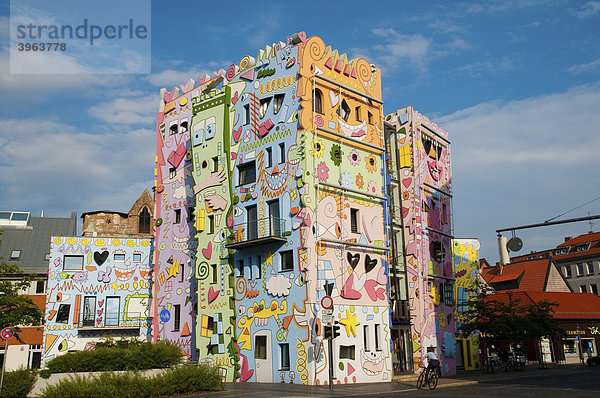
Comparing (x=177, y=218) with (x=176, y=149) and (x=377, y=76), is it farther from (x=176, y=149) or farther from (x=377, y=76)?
(x=377, y=76)

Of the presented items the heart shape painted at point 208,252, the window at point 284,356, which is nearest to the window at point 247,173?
the heart shape painted at point 208,252

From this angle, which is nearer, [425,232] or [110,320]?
[425,232]

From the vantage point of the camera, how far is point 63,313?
42.9 metres

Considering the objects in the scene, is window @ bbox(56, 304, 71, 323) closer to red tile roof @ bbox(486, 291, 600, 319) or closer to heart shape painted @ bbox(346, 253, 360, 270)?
heart shape painted @ bbox(346, 253, 360, 270)

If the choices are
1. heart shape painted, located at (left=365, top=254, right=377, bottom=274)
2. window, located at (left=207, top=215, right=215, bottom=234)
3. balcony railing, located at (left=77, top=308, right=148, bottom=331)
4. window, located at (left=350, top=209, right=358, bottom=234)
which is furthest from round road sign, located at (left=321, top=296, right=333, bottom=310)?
balcony railing, located at (left=77, top=308, right=148, bottom=331)

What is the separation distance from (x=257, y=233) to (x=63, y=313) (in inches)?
747

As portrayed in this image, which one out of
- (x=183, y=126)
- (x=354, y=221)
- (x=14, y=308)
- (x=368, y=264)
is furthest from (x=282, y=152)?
(x=14, y=308)

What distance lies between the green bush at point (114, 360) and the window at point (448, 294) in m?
24.8

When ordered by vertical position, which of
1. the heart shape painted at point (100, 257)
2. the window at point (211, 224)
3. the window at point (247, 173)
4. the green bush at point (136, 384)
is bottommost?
the green bush at point (136, 384)

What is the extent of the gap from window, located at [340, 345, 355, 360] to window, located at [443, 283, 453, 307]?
45.7ft

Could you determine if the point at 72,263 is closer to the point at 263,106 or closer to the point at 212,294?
the point at 212,294

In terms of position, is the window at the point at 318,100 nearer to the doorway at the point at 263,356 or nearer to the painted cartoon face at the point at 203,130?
the painted cartoon face at the point at 203,130

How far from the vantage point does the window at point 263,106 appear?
3478 cm

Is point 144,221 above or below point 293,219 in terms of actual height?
above
